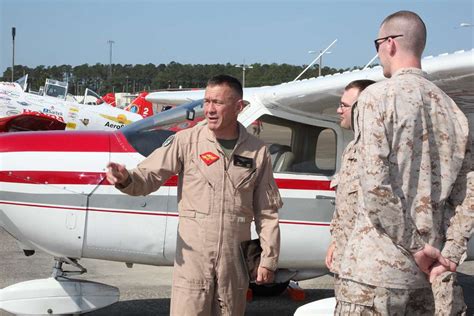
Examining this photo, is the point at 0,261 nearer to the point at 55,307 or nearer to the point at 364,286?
the point at 55,307

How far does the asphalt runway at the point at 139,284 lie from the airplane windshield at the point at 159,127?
154 cm

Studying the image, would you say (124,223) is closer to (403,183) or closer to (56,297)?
(56,297)

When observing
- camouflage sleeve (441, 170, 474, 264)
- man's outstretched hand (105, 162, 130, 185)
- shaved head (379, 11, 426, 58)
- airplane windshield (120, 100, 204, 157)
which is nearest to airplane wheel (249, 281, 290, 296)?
airplane windshield (120, 100, 204, 157)

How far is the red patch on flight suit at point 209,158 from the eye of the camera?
10.8 feet

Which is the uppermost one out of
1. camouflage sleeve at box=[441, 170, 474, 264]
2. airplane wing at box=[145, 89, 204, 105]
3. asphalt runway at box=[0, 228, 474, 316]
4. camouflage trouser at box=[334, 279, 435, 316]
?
airplane wing at box=[145, 89, 204, 105]

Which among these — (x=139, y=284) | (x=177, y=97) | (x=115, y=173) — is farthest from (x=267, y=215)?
(x=177, y=97)

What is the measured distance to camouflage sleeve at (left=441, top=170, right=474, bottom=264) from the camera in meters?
2.31

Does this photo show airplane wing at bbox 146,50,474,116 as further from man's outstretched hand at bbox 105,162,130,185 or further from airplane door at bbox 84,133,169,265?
man's outstretched hand at bbox 105,162,130,185

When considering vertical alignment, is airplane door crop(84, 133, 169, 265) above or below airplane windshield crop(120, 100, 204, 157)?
below

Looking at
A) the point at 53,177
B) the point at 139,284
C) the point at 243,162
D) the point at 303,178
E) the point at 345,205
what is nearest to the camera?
the point at 345,205

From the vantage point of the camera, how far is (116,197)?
15.2 ft

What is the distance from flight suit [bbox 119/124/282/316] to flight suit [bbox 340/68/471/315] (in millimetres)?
980

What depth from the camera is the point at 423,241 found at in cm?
228

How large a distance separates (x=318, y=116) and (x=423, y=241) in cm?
→ 282
